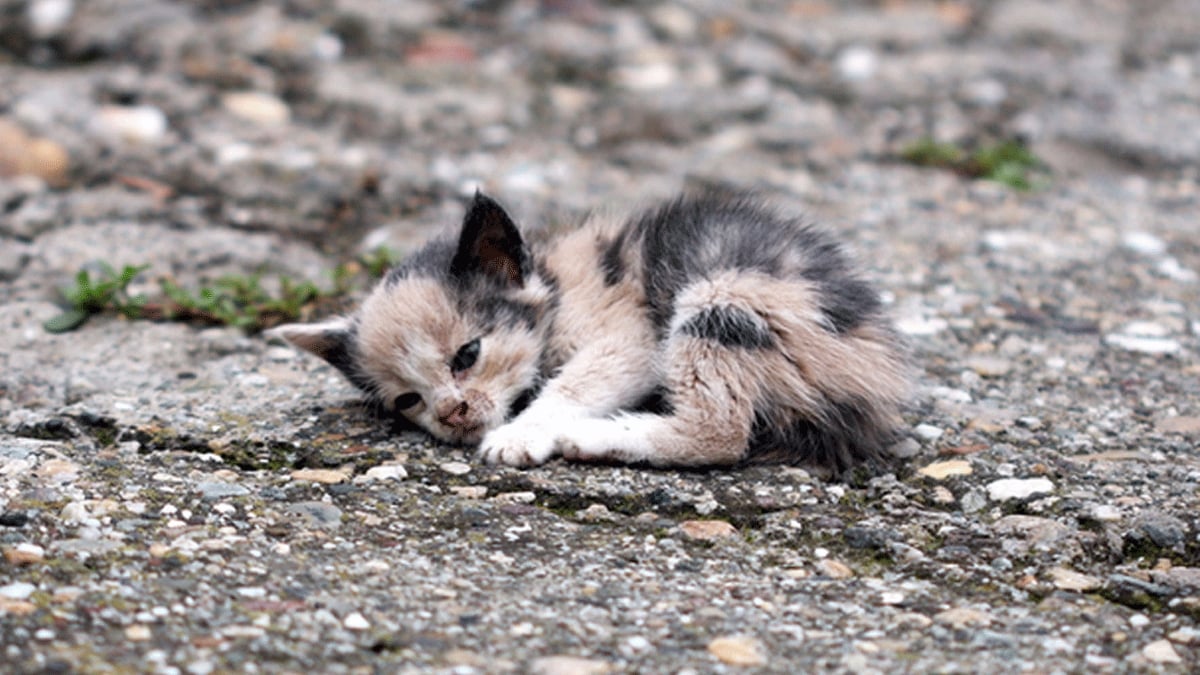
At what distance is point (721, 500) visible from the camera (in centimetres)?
341

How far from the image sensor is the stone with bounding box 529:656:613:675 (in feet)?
8.34

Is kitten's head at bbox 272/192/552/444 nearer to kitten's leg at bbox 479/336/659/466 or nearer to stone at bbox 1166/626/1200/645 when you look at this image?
kitten's leg at bbox 479/336/659/466

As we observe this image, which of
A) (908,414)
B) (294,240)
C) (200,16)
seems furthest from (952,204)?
(200,16)

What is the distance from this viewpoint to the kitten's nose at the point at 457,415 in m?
3.75

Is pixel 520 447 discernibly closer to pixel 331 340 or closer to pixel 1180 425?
pixel 331 340

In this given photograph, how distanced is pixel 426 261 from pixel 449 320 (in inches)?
10.4

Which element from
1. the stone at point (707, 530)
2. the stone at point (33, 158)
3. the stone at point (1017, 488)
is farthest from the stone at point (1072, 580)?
the stone at point (33, 158)

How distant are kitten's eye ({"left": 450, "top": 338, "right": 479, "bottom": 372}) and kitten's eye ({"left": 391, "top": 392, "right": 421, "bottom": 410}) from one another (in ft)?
0.51

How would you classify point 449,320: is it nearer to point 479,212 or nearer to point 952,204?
point 479,212

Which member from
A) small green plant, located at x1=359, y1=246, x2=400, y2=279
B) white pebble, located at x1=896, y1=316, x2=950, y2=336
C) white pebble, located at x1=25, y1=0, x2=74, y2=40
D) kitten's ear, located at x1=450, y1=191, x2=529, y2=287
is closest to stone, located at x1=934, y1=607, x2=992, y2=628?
kitten's ear, located at x1=450, y1=191, x2=529, y2=287

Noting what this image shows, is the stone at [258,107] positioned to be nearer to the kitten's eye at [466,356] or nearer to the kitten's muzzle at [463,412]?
the kitten's eye at [466,356]

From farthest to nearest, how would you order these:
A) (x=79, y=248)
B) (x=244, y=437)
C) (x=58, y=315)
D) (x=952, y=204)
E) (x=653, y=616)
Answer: (x=952, y=204)
(x=79, y=248)
(x=58, y=315)
(x=244, y=437)
(x=653, y=616)

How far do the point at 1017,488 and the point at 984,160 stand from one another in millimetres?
3227

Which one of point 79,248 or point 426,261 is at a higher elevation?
point 426,261
